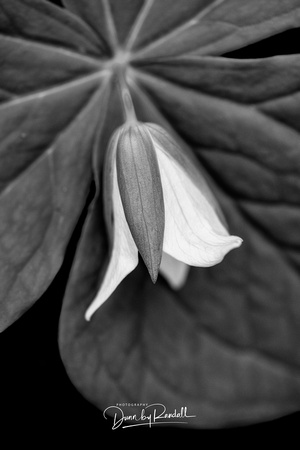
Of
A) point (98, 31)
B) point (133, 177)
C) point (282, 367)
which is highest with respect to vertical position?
point (98, 31)

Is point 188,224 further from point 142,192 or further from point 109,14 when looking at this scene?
point 109,14

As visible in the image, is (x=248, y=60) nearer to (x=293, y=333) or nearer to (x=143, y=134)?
(x=143, y=134)

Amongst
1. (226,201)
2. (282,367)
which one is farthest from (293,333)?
(226,201)

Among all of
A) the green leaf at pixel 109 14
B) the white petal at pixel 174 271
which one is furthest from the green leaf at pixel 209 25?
the white petal at pixel 174 271

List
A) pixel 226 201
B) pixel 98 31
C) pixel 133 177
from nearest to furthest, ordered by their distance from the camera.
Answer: pixel 133 177, pixel 98 31, pixel 226 201

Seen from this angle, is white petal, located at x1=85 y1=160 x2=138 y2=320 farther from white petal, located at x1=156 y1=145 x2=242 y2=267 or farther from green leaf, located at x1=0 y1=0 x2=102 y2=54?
green leaf, located at x1=0 y1=0 x2=102 y2=54

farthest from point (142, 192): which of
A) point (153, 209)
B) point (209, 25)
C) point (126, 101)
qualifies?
point (209, 25)

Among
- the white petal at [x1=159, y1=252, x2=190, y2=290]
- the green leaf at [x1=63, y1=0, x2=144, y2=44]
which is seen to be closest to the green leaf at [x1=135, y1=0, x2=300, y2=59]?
the green leaf at [x1=63, y1=0, x2=144, y2=44]
